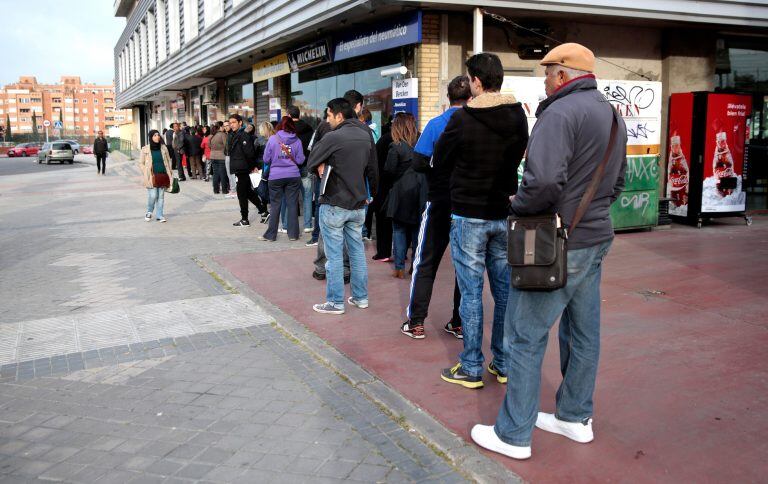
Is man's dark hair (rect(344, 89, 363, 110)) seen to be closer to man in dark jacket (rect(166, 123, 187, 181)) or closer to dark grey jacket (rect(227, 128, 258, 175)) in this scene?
dark grey jacket (rect(227, 128, 258, 175))

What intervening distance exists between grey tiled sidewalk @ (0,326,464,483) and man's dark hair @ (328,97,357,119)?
2.38 meters

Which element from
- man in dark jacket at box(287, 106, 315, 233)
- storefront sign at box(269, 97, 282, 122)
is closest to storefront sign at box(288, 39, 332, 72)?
storefront sign at box(269, 97, 282, 122)

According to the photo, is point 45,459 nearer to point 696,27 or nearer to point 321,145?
point 321,145

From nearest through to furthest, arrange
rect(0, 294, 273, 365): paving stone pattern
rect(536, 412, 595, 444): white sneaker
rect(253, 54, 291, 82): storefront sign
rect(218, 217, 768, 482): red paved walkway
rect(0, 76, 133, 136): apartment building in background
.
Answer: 1. rect(218, 217, 768, 482): red paved walkway
2. rect(536, 412, 595, 444): white sneaker
3. rect(0, 294, 273, 365): paving stone pattern
4. rect(253, 54, 291, 82): storefront sign
5. rect(0, 76, 133, 136): apartment building in background

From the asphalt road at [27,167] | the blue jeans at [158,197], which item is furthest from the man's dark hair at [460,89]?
the asphalt road at [27,167]

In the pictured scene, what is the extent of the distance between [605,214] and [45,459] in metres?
3.16

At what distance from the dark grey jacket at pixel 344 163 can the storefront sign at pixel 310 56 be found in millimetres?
7630

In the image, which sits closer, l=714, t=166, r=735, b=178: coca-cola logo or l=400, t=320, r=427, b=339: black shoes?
l=400, t=320, r=427, b=339: black shoes

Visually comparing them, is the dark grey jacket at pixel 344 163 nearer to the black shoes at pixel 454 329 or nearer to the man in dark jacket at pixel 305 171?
the black shoes at pixel 454 329

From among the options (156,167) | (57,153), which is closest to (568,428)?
(156,167)

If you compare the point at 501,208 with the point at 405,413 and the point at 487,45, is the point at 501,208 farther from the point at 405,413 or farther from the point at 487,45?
the point at 487,45

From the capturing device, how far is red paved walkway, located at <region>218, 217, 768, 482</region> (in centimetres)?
347

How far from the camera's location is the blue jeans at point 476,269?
14.0ft

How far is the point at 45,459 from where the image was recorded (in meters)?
3.61
